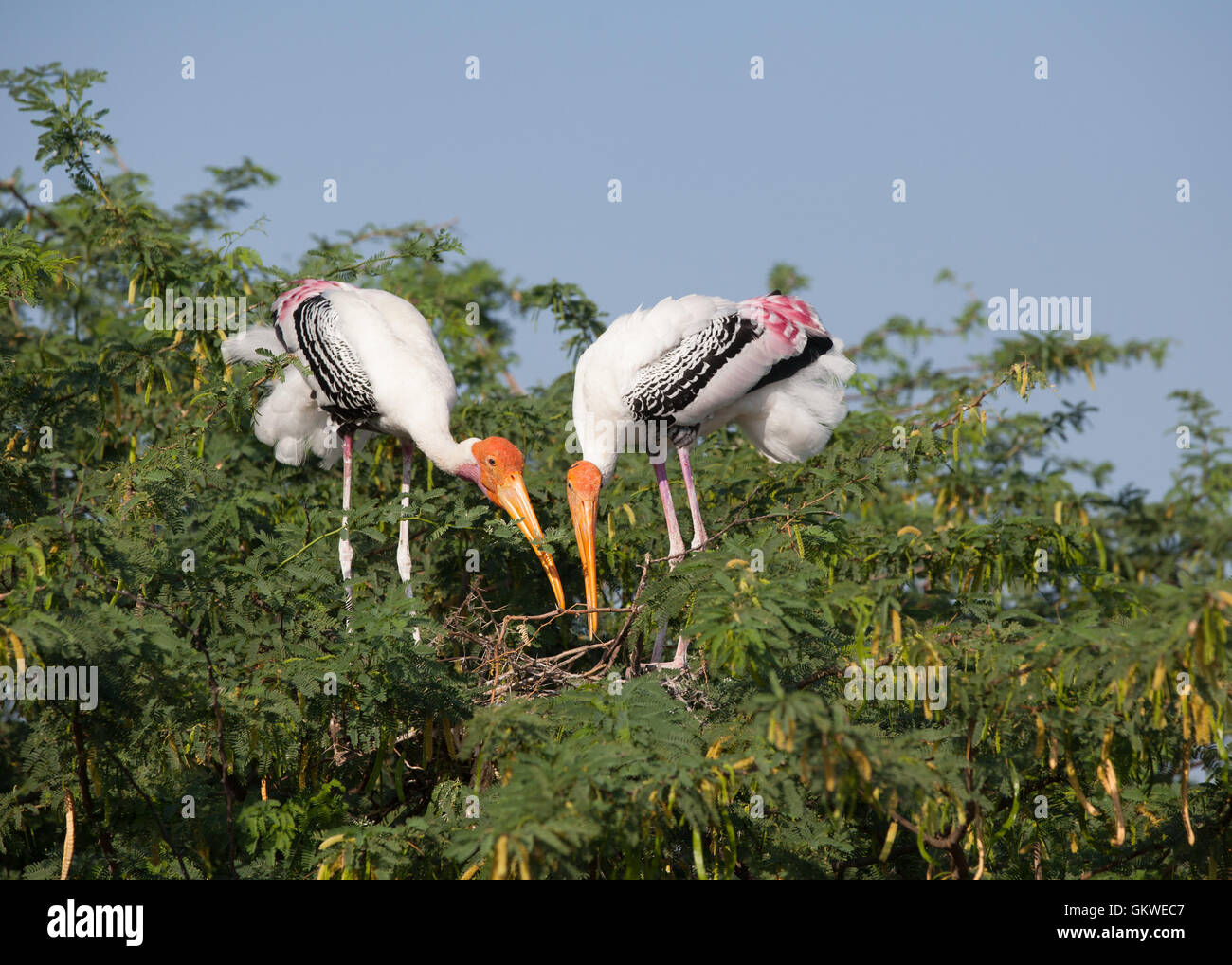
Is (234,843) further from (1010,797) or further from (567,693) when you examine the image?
(1010,797)

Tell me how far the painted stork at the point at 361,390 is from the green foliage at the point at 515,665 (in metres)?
0.22

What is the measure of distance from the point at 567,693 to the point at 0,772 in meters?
2.76

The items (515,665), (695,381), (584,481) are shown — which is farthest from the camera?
(695,381)

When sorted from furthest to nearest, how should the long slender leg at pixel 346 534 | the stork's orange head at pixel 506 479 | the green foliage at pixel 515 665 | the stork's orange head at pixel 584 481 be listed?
1. the stork's orange head at pixel 506 479
2. the stork's orange head at pixel 584 481
3. the long slender leg at pixel 346 534
4. the green foliage at pixel 515 665

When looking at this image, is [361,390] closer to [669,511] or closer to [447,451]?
[447,451]

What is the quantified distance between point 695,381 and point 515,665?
2.13m

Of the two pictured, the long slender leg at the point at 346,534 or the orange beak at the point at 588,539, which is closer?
the long slender leg at the point at 346,534

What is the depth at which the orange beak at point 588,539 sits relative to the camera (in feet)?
19.3

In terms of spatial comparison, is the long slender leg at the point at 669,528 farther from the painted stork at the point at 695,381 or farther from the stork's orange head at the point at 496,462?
the stork's orange head at the point at 496,462

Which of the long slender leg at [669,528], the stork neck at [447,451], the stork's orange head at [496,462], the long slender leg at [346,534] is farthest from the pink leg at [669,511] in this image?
the long slender leg at [346,534]

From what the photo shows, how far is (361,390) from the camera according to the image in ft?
22.0

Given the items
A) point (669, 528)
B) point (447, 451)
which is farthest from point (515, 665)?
point (447, 451)
